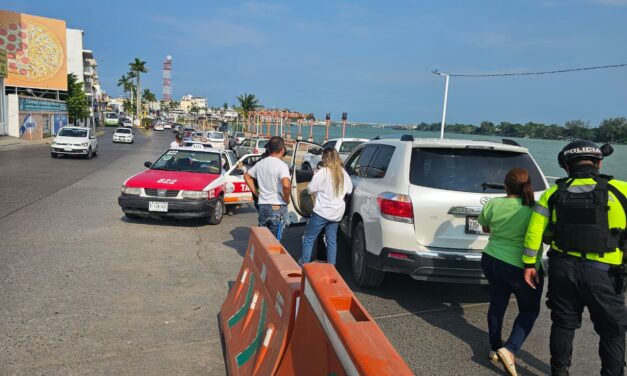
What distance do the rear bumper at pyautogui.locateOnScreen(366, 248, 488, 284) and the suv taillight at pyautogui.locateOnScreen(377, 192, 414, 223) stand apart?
13.0 inches

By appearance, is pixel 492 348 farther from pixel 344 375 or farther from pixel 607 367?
pixel 344 375

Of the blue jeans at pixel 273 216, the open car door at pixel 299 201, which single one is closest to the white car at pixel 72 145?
the open car door at pixel 299 201

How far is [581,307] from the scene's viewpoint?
3342mm

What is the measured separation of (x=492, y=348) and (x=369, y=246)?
163cm

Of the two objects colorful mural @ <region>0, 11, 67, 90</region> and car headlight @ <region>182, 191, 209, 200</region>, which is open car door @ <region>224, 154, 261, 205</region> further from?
colorful mural @ <region>0, 11, 67, 90</region>

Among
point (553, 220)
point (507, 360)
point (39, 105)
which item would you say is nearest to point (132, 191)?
point (507, 360)

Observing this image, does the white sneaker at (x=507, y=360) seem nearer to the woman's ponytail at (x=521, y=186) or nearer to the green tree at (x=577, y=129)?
the woman's ponytail at (x=521, y=186)

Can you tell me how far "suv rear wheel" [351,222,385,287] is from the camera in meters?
5.36

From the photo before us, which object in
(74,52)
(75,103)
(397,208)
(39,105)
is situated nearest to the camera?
(397,208)

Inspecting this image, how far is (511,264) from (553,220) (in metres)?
0.54

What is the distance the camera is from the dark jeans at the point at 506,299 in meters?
3.73

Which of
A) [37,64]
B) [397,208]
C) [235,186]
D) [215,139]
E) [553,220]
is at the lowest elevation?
[215,139]

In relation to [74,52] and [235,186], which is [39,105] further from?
[74,52]

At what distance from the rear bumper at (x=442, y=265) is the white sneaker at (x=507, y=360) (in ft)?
3.61
